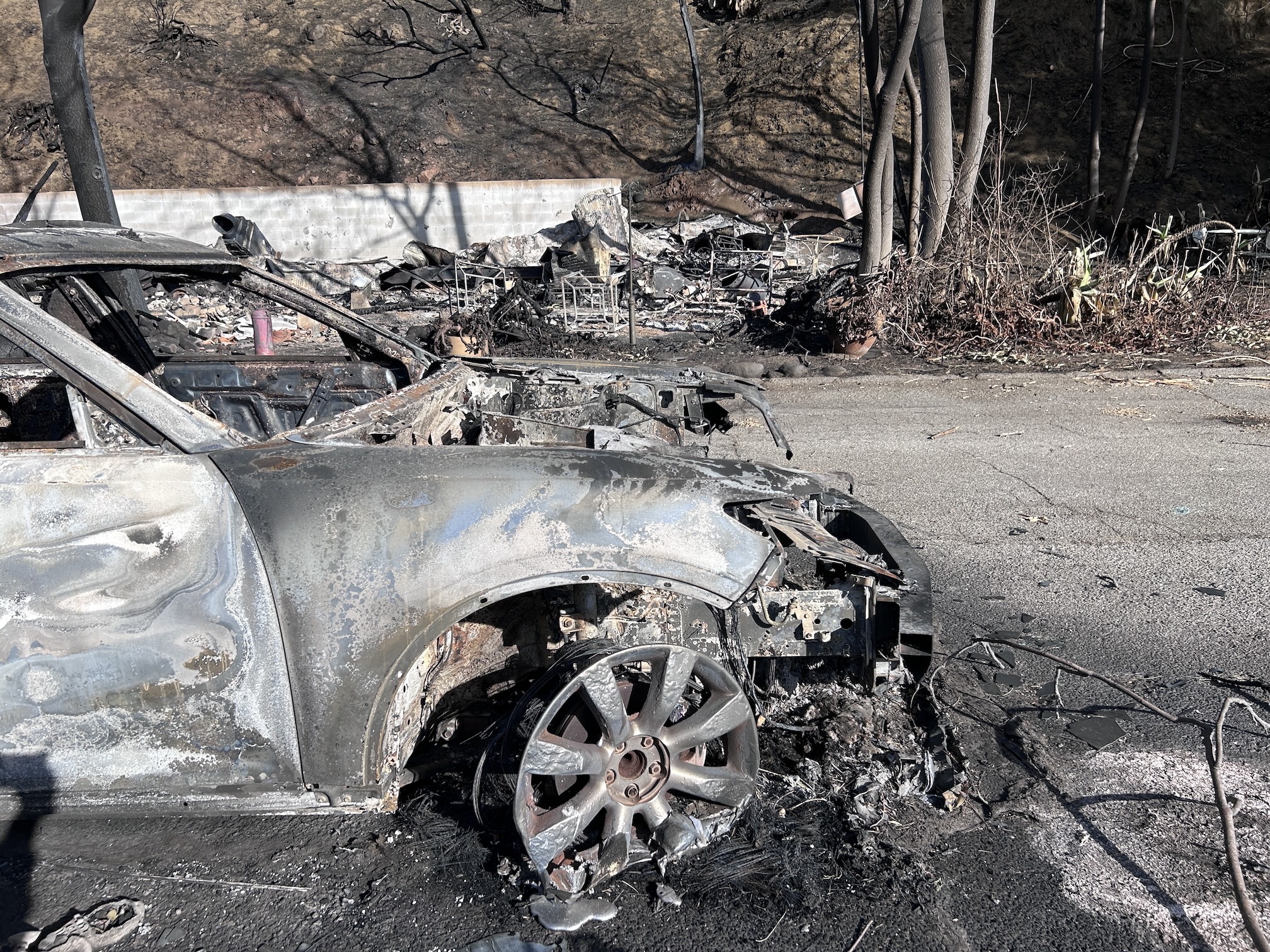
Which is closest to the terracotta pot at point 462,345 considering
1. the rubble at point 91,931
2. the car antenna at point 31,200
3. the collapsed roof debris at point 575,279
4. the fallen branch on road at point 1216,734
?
the collapsed roof debris at point 575,279

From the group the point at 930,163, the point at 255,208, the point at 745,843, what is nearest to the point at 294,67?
the point at 255,208

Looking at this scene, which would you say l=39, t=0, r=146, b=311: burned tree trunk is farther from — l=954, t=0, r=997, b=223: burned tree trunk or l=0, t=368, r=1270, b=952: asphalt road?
l=954, t=0, r=997, b=223: burned tree trunk

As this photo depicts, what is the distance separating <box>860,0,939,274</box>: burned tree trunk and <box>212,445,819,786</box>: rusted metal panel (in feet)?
29.0

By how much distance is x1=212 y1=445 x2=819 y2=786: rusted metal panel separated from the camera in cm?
230

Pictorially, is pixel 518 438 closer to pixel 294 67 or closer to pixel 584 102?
pixel 584 102

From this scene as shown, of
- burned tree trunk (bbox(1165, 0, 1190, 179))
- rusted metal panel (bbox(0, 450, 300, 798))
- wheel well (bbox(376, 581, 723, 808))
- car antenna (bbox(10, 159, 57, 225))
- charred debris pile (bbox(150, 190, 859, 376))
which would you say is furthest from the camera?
burned tree trunk (bbox(1165, 0, 1190, 179))

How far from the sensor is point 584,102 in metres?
26.8

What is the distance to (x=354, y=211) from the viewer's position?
16.8m

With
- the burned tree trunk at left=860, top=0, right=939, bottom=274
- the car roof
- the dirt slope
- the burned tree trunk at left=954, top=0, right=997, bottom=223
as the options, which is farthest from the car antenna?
the burned tree trunk at left=954, top=0, right=997, bottom=223

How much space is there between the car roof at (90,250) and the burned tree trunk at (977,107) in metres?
9.62

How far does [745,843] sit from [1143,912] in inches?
43.5

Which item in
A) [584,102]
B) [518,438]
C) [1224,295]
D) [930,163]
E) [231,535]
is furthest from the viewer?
[584,102]

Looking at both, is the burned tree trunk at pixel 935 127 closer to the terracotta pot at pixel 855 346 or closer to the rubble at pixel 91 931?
the terracotta pot at pixel 855 346

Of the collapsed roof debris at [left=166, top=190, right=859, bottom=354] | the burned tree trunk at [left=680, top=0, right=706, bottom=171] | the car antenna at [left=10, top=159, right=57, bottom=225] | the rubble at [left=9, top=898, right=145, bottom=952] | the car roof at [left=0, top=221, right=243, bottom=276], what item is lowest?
the rubble at [left=9, top=898, right=145, bottom=952]
